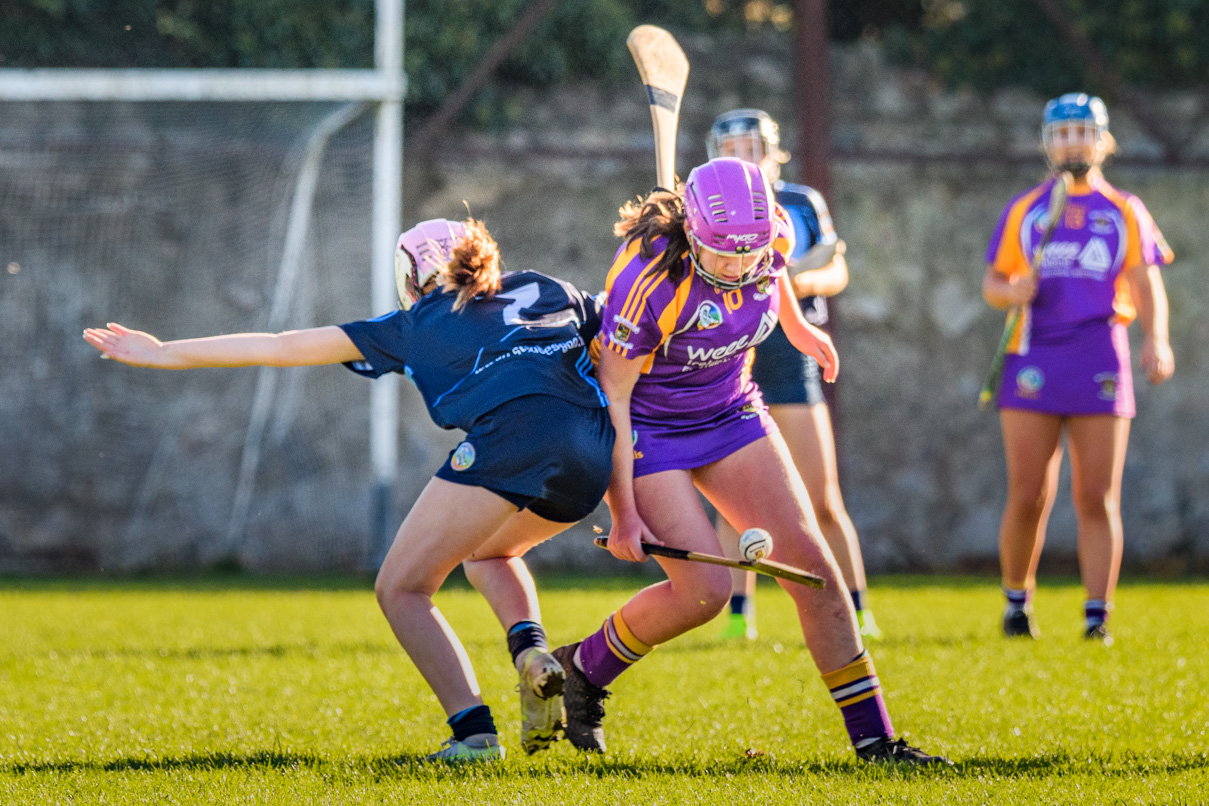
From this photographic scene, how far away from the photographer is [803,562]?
367cm

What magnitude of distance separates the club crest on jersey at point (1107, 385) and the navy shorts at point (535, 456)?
318 cm

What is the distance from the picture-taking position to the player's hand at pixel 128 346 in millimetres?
3682

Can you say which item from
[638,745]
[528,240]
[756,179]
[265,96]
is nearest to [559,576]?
[528,240]

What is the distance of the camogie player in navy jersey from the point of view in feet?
11.9

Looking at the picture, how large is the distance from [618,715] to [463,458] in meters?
1.26

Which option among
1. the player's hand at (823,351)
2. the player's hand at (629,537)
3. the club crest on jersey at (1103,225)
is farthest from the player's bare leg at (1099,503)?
the player's hand at (629,537)

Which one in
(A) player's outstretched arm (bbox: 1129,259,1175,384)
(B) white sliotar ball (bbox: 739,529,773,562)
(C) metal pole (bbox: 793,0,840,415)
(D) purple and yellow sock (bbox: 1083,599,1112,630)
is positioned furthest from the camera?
(C) metal pole (bbox: 793,0,840,415)

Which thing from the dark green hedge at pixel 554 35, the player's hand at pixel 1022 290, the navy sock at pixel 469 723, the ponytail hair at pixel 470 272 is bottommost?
the navy sock at pixel 469 723

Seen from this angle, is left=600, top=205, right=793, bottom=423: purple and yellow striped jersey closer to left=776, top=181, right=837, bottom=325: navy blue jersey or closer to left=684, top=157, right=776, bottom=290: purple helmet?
left=684, top=157, right=776, bottom=290: purple helmet

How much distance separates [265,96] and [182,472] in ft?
9.79

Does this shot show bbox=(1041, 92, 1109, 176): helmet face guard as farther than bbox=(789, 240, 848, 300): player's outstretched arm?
Yes

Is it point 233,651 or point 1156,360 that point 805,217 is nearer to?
point 1156,360

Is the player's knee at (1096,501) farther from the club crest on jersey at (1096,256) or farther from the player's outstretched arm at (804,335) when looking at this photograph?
the player's outstretched arm at (804,335)

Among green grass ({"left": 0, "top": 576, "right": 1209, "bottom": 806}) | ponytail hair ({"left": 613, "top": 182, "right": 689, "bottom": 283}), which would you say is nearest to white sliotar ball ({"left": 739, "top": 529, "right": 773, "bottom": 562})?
green grass ({"left": 0, "top": 576, "right": 1209, "bottom": 806})
